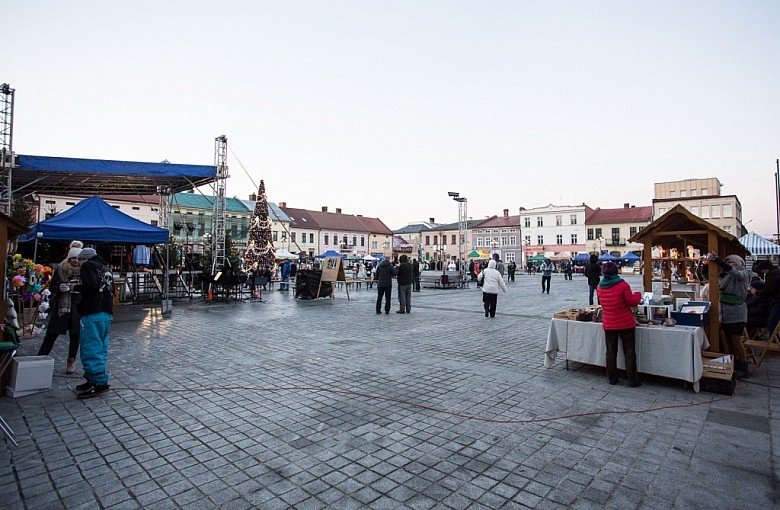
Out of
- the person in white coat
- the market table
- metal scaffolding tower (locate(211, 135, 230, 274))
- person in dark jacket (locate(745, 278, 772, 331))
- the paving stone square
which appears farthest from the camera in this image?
metal scaffolding tower (locate(211, 135, 230, 274))

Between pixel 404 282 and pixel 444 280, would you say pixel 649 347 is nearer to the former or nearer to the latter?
pixel 404 282

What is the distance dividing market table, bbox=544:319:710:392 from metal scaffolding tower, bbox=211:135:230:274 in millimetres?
14504

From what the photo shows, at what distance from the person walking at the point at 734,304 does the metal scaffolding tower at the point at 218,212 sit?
52.9 ft

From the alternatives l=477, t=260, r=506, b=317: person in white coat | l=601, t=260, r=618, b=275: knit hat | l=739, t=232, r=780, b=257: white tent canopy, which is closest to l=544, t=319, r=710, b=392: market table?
l=601, t=260, r=618, b=275: knit hat

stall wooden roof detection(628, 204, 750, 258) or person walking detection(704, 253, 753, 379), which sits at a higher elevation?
stall wooden roof detection(628, 204, 750, 258)

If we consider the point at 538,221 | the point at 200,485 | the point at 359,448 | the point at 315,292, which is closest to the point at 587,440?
the point at 359,448

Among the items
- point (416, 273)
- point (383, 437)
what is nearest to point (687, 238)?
point (383, 437)

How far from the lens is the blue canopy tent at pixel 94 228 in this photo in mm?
12164

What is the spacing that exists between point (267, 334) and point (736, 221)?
7205 cm

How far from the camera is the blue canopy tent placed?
479 inches

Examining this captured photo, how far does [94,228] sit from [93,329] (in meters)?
9.32

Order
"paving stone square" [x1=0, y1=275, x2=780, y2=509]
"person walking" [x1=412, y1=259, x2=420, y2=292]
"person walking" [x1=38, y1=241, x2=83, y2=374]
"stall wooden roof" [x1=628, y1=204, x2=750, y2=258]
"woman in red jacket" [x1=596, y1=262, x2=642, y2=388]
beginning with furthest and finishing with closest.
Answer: "person walking" [x1=412, y1=259, x2=420, y2=292] < "stall wooden roof" [x1=628, y1=204, x2=750, y2=258] < "person walking" [x1=38, y1=241, x2=83, y2=374] < "woman in red jacket" [x1=596, y1=262, x2=642, y2=388] < "paving stone square" [x1=0, y1=275, x2=780, y2=509]

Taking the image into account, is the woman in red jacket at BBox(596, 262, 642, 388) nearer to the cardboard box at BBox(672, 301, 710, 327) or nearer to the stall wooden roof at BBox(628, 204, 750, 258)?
the cardboard box at BBox(672, 301, 710, 327)

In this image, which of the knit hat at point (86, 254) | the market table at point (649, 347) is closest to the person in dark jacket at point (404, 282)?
the market table at point (649, 347)
